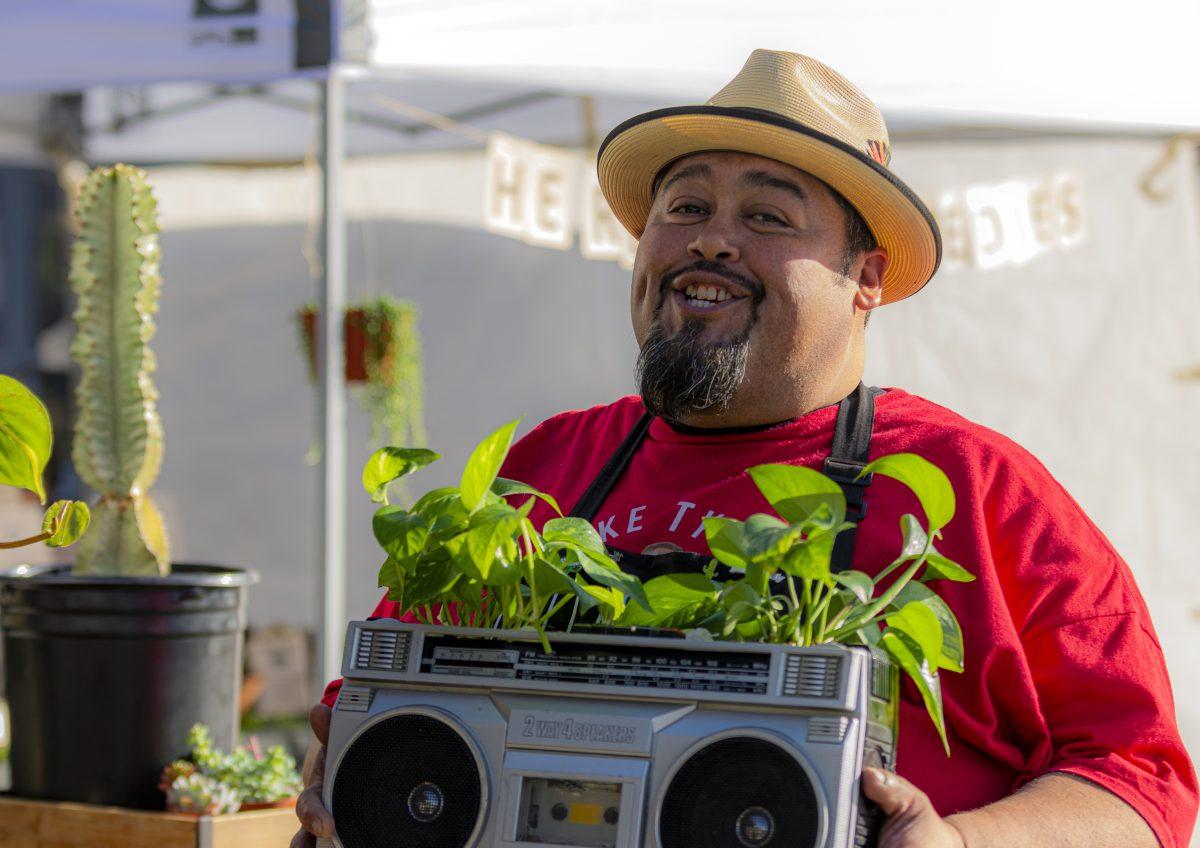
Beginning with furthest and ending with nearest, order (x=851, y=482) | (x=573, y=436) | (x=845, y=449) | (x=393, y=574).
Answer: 1. (x=573, y=436)
2. (x=845, y=449)
3. (x=851, y=482)
4. (x=393, y=574)

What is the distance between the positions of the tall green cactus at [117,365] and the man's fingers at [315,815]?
1.36m

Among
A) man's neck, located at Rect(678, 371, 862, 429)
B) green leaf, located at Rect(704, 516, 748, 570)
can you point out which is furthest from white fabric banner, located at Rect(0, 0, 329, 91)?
green leaf, located at Rect(704, 516, 748, 570)

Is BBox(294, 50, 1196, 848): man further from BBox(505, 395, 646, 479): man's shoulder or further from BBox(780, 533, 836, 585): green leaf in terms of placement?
BBox(780, 533, 836, 585): green leaf

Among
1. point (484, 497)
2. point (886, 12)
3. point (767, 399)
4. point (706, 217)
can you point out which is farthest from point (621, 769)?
point (886, 12)

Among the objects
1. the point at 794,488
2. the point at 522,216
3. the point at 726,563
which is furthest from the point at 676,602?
the point at 522,216

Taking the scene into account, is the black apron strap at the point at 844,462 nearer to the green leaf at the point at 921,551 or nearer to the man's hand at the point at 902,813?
the green leaf at the point at 921,551

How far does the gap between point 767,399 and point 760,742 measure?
769mm

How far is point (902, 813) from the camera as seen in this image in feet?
4.09

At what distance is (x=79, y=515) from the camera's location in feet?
4.32

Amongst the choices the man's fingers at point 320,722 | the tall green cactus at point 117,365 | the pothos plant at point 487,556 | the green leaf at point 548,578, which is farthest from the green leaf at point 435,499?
the tall green cactus at point 117,365

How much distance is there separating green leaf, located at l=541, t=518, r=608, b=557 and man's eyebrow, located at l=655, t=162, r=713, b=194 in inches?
28.4

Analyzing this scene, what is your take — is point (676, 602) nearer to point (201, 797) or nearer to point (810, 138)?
point (810, 138)

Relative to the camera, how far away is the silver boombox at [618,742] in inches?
46.1

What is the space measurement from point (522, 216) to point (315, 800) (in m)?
3.12
